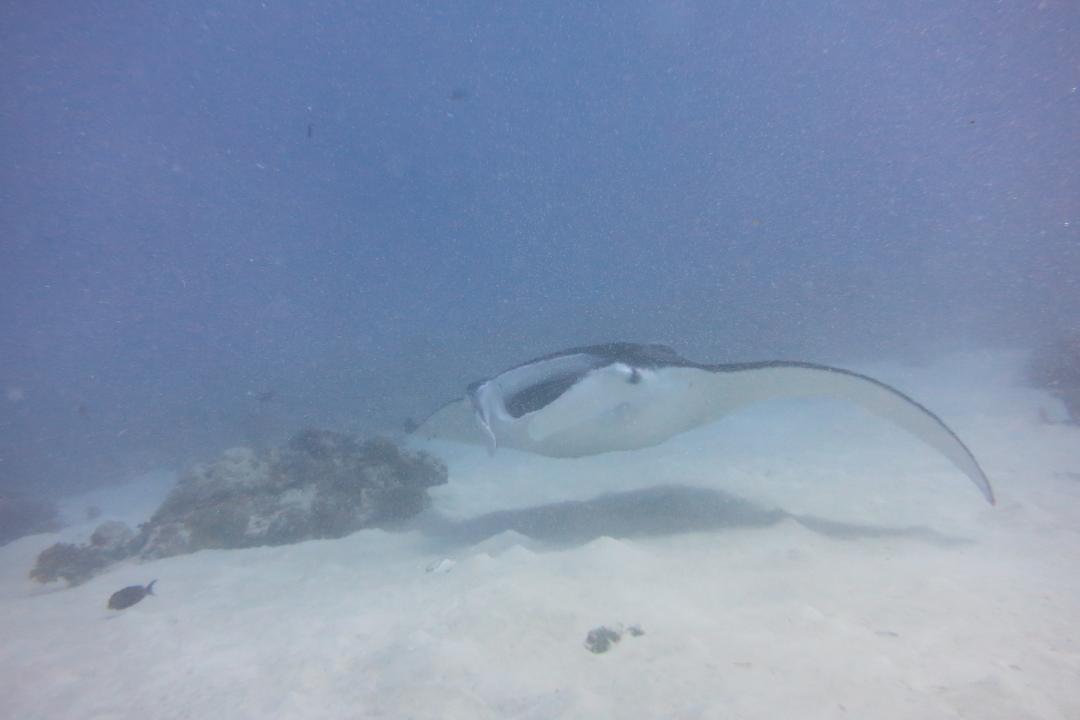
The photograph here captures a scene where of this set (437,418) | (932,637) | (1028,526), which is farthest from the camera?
(437,418)

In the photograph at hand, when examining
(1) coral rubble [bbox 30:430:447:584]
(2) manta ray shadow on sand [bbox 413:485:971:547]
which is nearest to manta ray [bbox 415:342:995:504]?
(2) manta ray shadow on sand [bbox 413:485:971:547]

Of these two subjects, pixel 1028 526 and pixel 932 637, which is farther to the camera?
pixel 1028 526

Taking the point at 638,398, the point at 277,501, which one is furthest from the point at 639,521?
the point at 277,501

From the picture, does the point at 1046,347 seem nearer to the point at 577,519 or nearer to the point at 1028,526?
the point at 1028,526

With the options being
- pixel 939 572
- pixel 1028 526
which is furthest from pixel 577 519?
pixel 1028 526

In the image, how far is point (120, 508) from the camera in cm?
1112

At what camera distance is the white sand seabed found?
2.13 m

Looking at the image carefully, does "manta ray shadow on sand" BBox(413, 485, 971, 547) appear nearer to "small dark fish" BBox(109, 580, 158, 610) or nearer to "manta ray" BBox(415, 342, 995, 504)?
"manta ray" BBox(415, 342, 995, 504)

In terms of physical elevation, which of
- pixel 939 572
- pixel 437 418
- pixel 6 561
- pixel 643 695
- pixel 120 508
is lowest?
pixel 120 508

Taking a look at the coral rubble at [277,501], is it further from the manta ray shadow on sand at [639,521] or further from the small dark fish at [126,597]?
the small dark fish at [126,597]

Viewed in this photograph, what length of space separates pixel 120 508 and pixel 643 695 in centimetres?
1395

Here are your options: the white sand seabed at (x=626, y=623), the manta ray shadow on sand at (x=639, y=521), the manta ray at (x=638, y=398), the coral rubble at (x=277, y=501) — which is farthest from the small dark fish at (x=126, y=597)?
the manta ray at (x=638, y=398)

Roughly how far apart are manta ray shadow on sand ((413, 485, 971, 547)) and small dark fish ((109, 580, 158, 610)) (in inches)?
104

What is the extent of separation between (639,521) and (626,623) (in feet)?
7.59
